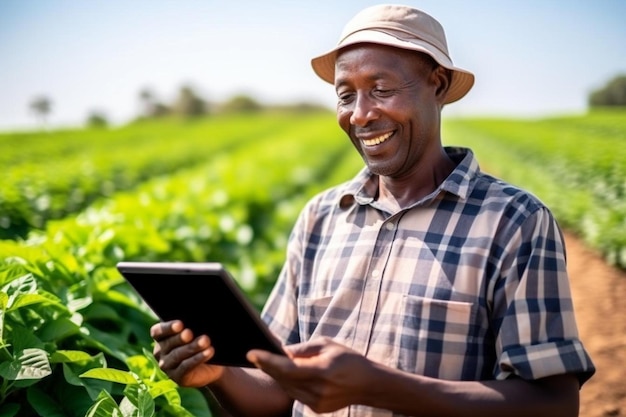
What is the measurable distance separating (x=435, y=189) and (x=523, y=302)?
1.67 feet

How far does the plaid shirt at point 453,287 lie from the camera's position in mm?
1664

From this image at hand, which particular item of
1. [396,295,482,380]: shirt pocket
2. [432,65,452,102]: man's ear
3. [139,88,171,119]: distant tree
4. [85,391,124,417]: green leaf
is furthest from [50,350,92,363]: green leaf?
[139,88,171,119]: distant tree

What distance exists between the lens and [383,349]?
72.3 inches

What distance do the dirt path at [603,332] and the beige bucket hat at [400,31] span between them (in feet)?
6.96

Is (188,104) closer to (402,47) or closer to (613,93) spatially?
(613,93)

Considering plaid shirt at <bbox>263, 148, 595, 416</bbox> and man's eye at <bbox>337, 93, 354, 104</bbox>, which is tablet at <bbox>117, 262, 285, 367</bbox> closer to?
plaid shirt at <bbox>263, 148, 595, 416</bbox>

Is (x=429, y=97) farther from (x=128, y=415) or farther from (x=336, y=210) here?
(x=128, y=415)

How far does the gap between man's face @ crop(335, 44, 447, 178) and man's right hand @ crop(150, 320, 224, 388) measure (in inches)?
28.5


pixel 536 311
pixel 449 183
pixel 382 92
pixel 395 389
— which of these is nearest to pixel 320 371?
pixel 395 389

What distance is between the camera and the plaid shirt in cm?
166

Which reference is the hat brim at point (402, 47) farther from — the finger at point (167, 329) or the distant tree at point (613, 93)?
the distant tree at point (613, 93)

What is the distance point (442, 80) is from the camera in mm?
2051

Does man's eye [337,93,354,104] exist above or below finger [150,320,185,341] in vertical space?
above

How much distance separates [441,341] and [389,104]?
0.67 m
